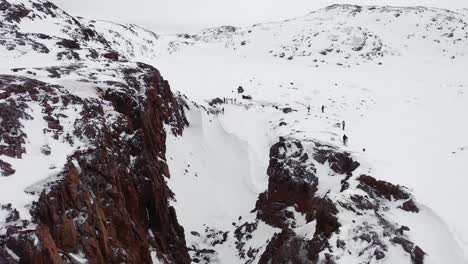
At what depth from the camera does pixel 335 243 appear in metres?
21.2

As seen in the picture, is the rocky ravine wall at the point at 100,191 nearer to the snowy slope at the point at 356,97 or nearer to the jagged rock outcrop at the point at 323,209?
the snowy slope at the point at 356,97

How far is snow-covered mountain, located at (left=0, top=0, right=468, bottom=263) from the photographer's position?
18.1 m

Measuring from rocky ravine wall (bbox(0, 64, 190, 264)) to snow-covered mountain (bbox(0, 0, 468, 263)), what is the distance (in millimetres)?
75

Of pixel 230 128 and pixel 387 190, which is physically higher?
pixel 387 190

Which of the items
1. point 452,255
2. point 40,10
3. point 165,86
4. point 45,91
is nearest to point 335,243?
point 452,255

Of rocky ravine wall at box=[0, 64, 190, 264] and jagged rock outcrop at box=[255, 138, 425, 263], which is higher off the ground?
rocky ravine wall at box=[0, 64, 190, 264]

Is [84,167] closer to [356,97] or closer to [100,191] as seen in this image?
[100,191]

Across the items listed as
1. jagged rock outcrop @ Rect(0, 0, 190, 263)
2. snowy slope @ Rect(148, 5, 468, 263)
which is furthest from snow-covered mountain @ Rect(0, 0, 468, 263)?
snowy slope @ Rect(148, 5, 468, 263)

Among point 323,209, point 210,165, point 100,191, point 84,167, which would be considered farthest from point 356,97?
point 84,167

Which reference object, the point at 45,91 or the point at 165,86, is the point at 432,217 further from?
the point at 165,86

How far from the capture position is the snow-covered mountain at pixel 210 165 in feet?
59.3

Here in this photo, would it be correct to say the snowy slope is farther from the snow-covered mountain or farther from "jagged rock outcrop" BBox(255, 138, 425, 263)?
"jagged rock outcrop" BBox(255, 138, 425, 263)

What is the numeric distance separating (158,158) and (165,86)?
9.42m

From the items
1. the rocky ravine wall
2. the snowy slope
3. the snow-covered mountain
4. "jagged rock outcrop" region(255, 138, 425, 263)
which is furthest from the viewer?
the snowy slope
